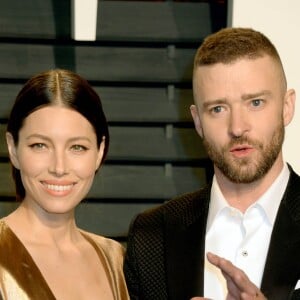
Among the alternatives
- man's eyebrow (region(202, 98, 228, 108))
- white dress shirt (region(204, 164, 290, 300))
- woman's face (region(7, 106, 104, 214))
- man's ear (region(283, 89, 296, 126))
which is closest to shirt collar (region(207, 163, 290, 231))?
white dress shirt (region(204, 164, 290, 300))

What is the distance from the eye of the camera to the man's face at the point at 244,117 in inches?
100.0

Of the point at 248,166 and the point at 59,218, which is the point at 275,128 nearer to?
the point at 248,166

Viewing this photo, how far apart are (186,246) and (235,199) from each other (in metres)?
0.18

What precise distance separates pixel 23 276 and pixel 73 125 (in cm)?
41

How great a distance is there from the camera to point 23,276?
2463 mm

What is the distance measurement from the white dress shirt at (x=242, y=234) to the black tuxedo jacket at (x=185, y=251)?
0.8 inches

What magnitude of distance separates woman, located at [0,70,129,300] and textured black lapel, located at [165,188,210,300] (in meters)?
0.17

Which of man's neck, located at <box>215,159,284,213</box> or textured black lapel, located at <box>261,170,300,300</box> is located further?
man's neck, located at <box>215,159,284,213</box>

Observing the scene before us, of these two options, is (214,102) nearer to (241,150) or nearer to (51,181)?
(241,150)

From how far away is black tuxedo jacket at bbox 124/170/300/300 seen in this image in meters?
2.49

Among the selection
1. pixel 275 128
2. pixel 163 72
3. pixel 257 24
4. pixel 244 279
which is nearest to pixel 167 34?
pixel 163 72

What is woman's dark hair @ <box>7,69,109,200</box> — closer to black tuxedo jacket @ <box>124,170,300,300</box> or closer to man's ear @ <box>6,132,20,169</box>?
man's ear @ <box>6,132,20,169</box>

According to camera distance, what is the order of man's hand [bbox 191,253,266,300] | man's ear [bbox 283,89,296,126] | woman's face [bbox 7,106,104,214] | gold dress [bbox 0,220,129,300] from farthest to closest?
man's ear [bbox 283,89,296,126], woman's face [bbox 7,106,104,214], gold dress [bbox 0,220,129,300], man's hand [bbox 191,253,266,300]

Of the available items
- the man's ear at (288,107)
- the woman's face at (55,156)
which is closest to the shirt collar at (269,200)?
the man's ear at (288,107)
